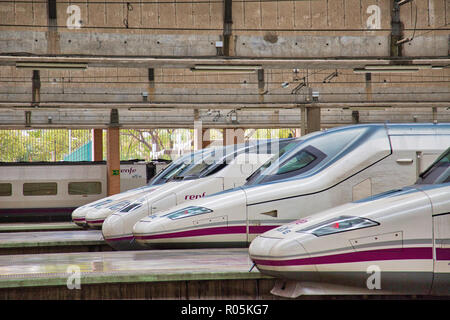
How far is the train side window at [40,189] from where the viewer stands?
27625 millimetres

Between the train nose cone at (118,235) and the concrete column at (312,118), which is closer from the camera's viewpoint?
the train nose cone at (118,235)

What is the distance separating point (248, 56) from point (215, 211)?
230 inches

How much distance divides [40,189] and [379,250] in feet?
76.8

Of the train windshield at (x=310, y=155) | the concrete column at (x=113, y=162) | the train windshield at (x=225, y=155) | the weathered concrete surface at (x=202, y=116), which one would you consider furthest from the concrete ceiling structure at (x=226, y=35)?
the concrete column at (x=113, y=162)

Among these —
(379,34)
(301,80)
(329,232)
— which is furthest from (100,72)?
(329,232)

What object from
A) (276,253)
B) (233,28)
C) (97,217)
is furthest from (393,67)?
(276,253)

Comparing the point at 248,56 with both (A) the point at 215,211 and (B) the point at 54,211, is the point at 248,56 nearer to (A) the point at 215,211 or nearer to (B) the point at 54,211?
(A) the point at 215,211

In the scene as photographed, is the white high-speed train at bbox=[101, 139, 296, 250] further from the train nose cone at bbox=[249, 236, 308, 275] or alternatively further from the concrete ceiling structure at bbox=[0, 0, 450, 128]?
the train nose cone at bbox=[249, 236, 308, 275]

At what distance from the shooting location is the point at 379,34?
1490 centimetres

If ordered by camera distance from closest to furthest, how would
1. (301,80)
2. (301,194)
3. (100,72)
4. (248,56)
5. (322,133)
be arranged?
(301,194) < (322,133) < (248,56) < (100,72) < (301,80)

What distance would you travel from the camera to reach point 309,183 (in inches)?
352

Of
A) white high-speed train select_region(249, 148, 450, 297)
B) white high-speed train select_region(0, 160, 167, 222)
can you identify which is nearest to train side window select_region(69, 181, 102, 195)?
white high-speed train select_region(0, 160, 167, 222)

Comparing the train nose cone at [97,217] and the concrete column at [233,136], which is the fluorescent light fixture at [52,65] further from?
the concrete column at [233,136]

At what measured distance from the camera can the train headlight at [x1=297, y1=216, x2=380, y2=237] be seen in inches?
246
